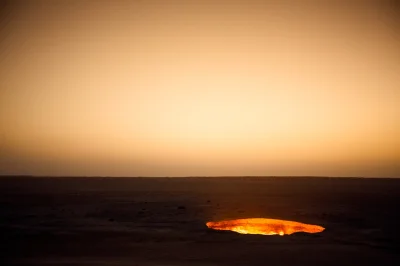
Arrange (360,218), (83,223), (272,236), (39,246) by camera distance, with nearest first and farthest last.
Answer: (39,246), (272,236), (83,223), (360,218)

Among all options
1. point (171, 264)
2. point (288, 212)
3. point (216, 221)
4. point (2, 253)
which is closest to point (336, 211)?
point (288, 212)

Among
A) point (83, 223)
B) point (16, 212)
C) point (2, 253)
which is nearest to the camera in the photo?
point (2, 253)

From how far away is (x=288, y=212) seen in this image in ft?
97.3

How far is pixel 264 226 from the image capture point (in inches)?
932

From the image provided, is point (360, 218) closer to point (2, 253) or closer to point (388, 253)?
point (388, 253)

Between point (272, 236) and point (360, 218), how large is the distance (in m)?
8.54

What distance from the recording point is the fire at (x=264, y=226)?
894 inches

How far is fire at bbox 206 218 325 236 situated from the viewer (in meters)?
22.7

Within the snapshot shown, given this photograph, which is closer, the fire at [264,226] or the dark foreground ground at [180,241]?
the dark foreground ground at [180,241]

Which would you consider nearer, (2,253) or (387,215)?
(2,253)

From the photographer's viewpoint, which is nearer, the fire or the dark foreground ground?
the dark foreground ground

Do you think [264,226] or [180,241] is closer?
[180,241]

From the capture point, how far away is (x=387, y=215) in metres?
27.5

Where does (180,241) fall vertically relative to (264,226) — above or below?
below
